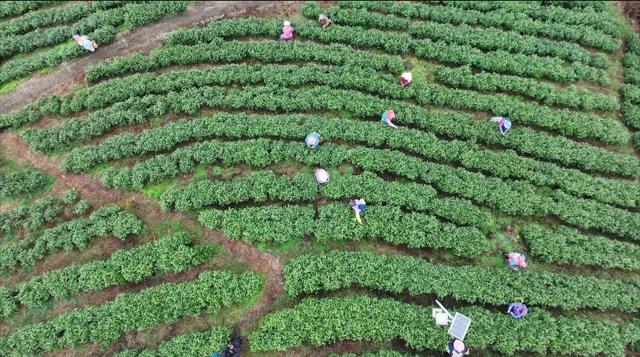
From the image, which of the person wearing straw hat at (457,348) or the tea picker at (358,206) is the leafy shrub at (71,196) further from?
the person wearing straw hat at (457,348)

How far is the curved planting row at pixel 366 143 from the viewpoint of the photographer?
2067 cm

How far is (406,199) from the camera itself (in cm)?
1970

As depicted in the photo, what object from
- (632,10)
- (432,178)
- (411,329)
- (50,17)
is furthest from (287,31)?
(632,10)

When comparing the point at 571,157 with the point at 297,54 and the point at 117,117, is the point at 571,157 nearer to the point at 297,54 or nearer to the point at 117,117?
the point at 297,54

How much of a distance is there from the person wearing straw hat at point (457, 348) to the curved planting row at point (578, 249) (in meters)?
5.54

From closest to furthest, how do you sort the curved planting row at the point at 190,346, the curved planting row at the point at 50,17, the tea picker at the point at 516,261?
the curved planting row at the point at 190,346
the tea picker at the point at 516,261
the curved planting row at the point at 50,17

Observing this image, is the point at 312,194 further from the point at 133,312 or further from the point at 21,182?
the point at 21,182

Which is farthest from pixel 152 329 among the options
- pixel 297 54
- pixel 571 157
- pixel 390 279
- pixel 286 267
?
pixel 571 157

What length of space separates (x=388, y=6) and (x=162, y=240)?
59.9 ft

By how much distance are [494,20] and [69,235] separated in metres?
25.1

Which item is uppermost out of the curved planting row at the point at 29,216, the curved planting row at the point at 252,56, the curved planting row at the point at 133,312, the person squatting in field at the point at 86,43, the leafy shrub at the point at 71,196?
the person squatting in field at the point at 86,43

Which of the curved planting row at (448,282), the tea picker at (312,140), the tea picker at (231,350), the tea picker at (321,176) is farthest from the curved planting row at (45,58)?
the tea picker at (231,350)

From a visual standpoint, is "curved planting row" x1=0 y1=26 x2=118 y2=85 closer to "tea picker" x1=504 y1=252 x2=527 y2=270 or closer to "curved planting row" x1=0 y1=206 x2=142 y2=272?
"curved planting row" x1=0 y1=206 x2=142 y2=272

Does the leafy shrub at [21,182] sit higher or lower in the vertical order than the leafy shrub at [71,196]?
higher
